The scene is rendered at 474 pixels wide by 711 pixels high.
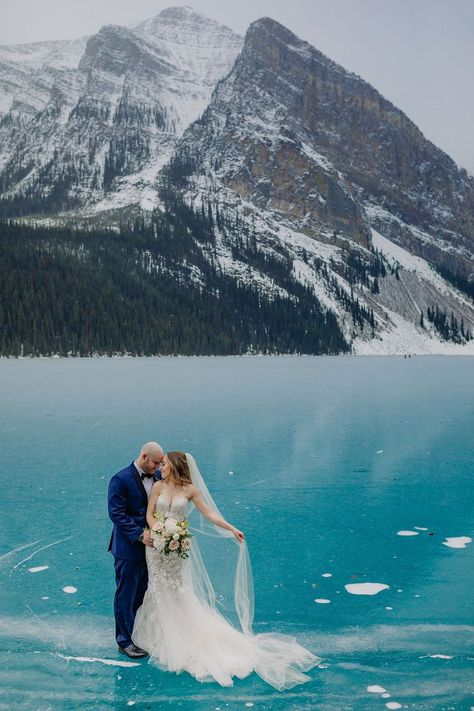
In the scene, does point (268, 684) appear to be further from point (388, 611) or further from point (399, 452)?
point (399, 452)

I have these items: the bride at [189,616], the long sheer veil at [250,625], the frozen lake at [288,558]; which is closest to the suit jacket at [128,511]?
the bride at [189,616]

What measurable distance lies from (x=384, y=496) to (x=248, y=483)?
4.27 meters

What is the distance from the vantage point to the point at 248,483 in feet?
70.3

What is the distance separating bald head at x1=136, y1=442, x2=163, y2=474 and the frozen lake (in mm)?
2663

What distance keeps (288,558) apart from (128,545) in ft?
17.6

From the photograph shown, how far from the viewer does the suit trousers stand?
938 centimetres

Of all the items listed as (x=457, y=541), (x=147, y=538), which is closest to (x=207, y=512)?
(x=147, y=538)

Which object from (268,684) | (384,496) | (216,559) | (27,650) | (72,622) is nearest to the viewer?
(268,684)

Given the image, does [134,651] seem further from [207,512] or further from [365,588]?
[365,588]

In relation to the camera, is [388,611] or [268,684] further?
[388,611]

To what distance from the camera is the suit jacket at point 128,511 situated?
29.8 ft

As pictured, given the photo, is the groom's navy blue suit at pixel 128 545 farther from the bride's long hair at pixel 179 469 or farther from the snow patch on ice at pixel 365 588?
the snow patch on ice at pixel 365 588

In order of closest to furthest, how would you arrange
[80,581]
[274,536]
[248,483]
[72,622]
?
1. [72,622]
2. [80,581]
3. [274,536]
4. [248,483]

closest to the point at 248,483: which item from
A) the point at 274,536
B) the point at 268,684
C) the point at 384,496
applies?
the point at 384,496
